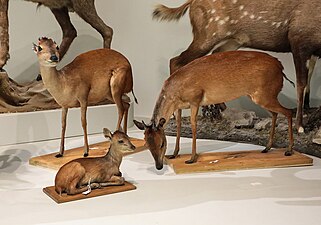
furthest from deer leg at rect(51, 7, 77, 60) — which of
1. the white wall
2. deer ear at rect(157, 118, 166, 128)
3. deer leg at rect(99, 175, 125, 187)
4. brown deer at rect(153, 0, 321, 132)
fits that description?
deer leg at rect(99, 175, 125, 187)

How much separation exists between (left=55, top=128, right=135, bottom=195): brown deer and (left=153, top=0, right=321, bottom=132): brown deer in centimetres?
82

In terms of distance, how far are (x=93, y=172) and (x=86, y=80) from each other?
47 centimetres

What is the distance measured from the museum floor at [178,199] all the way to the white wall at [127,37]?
3.54ft

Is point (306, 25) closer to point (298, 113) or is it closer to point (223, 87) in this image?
point (298, 113)

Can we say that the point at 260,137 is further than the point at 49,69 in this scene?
Yes

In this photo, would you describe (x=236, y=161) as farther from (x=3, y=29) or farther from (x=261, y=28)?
(x=3, y=29)

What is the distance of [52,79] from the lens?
1769 millimetres

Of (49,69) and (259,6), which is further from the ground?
(259,6)

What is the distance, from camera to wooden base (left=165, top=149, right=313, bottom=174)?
178 centimetres

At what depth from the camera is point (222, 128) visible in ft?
7.70

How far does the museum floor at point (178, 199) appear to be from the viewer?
133 centimetres

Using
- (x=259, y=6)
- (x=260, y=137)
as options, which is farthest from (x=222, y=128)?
(x=259, y=6)

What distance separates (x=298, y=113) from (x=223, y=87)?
1.49ft

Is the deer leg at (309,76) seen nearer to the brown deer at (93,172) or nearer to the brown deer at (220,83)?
the brown deer at (220,83)
